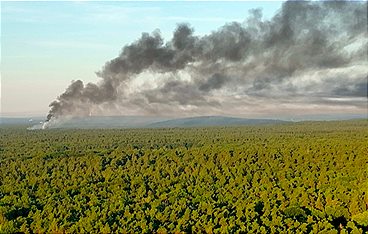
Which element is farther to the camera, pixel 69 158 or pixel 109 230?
pixel 69 158

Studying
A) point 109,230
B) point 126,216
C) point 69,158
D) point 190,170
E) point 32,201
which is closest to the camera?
point 109,230

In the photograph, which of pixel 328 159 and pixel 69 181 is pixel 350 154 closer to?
→ pixel 328 159

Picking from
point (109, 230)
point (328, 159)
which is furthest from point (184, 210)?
point (328, 159)

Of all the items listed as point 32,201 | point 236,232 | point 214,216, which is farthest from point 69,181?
point 236,232

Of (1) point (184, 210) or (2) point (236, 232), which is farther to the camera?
(1) point (184, 210)

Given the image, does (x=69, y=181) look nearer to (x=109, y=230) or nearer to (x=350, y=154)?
(x=109, y=230)

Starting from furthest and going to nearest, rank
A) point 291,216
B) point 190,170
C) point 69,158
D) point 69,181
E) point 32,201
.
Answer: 1. point 69,158
2. point 190,170
3. point 69,181
4. point 32,201
5. point 291,216
